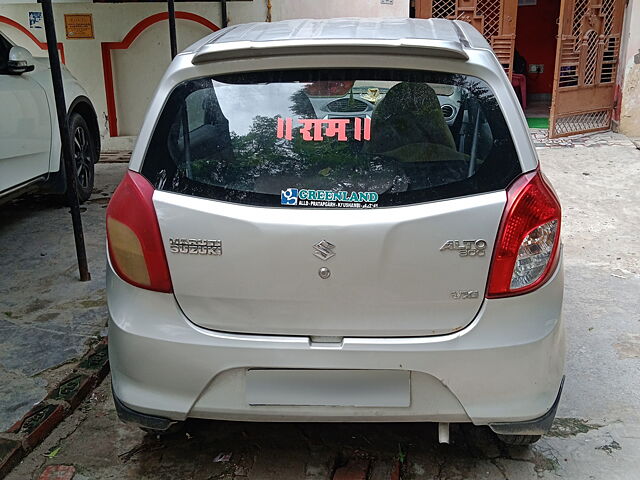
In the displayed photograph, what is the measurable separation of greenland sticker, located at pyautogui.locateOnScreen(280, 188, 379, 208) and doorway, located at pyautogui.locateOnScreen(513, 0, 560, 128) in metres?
11.1

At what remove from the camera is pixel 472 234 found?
7.22 feet

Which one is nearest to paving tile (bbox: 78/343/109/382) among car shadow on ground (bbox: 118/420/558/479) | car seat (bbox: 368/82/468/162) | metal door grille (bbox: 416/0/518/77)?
car shadow on ground (bbox: 118/420/558/479)

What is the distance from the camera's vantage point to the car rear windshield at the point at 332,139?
2271 mm

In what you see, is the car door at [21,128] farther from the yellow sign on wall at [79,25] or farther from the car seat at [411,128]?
the car seat at [411,128]

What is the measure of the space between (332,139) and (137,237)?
2.44 feet

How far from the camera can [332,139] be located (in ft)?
7.67

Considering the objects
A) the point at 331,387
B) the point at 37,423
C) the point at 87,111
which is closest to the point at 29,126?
the point at 87,111

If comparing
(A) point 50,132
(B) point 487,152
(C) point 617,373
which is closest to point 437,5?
(A) point 50,132

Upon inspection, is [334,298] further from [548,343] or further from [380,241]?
[548,343]

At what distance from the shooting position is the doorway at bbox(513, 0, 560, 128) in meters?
12.7

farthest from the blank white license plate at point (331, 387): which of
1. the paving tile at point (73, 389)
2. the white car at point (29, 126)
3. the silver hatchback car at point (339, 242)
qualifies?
the white car at point (29, 126)

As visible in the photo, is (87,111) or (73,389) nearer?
(73,389)

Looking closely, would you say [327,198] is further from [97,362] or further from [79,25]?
[79,25]

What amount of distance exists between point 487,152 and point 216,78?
971 millimetres
